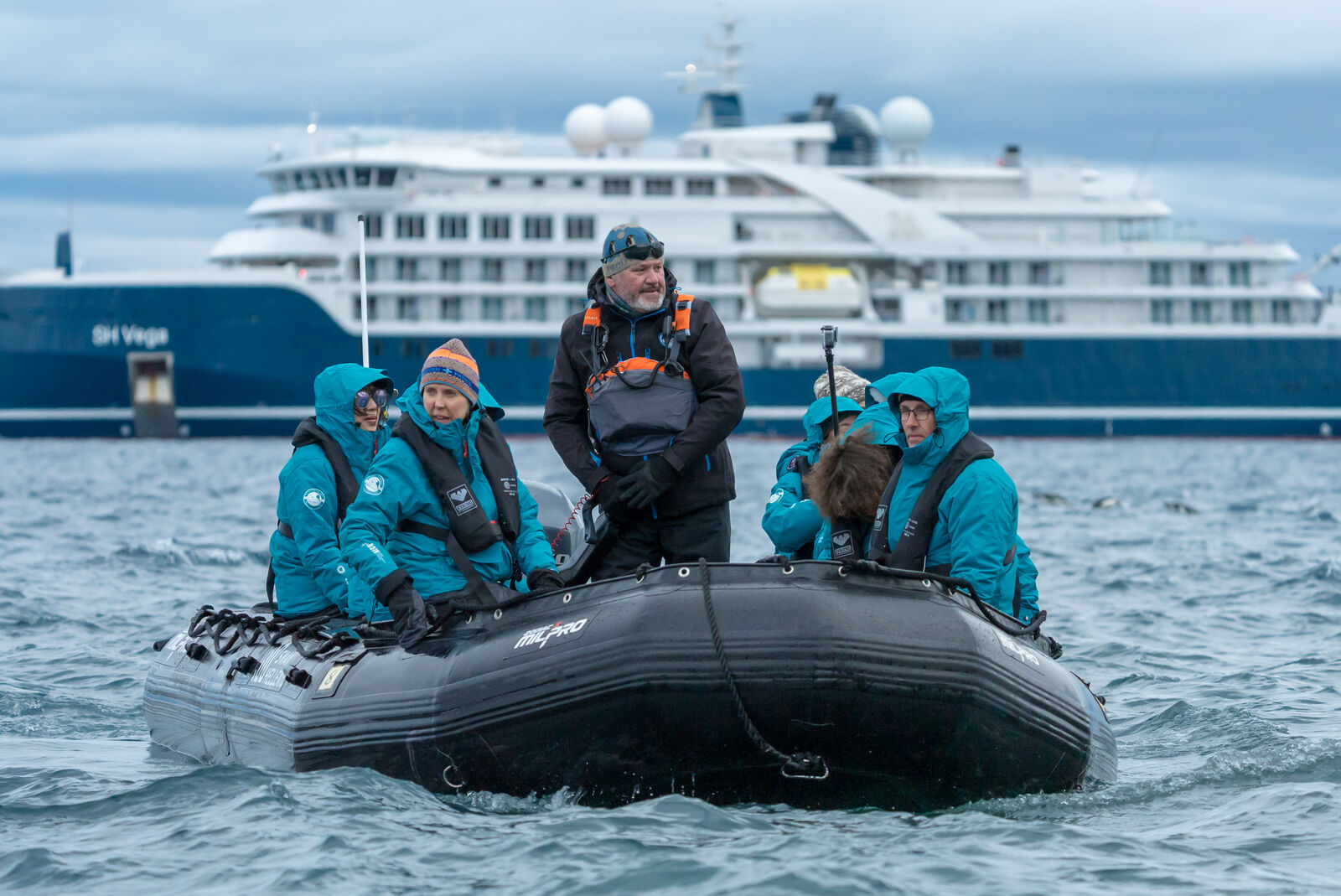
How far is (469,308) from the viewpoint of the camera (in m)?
51.9

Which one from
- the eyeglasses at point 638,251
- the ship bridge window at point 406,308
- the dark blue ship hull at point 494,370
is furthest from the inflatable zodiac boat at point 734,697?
the ship bridge window at point 406,308

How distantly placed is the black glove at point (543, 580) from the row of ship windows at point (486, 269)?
45.7m

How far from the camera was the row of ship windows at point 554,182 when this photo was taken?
51406mm

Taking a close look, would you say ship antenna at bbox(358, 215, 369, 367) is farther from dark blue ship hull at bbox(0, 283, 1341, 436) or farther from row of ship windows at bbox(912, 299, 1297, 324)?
row of ship windows at bbox(912, 299, 1297, 324)

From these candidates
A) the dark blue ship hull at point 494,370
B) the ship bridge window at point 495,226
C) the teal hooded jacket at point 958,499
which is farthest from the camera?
the ship bridge window at point 495,226

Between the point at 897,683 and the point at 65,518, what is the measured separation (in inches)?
730

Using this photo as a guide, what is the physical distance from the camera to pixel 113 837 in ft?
20.2

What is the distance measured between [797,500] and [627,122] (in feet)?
155

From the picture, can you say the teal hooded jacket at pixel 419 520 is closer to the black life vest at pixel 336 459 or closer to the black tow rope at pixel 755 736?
the black life vest at pixel 336 459

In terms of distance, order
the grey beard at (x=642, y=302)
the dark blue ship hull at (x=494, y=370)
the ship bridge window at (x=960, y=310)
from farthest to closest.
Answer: the ship bridge window at (x=960, y=310), the dark blue ship hull at (x=494, y=370), the grey beard at (x=642, y=302)

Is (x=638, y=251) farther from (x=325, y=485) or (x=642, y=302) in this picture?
(x=325, y=485)

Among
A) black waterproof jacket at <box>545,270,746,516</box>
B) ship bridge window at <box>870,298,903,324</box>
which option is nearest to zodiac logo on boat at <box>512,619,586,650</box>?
black waterproof jacket at <box>545,270,746,516</box>

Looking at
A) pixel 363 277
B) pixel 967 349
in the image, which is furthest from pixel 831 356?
pixel 967 349

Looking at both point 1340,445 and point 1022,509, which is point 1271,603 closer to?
point 1022,509
